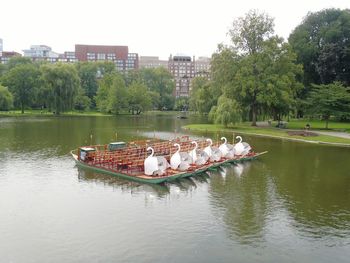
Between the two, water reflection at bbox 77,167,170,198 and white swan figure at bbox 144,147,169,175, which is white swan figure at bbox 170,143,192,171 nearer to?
white swan figure at bbox 144,147,169,175

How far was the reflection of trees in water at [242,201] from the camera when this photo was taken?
21016mm

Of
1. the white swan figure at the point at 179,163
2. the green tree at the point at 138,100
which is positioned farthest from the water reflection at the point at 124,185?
the green tree at the point at 138,100

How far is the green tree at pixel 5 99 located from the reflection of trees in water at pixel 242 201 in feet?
310

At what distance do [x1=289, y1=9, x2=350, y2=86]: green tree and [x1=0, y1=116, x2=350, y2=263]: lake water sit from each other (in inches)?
1785

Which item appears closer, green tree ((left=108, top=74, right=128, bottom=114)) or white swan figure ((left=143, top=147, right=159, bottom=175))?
white swan figure ((left=143, top=147, right=159, bottom=175))

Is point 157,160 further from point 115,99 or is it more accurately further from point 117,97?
point 117,97

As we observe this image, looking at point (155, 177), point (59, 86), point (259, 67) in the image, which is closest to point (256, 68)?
point (259, 67)

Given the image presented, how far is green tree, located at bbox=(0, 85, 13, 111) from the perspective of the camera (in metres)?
115

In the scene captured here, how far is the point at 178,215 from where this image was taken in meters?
23.2

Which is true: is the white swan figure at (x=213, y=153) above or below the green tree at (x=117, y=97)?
below

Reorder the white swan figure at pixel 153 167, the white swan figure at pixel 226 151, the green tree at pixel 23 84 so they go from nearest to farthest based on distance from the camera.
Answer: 1. the white swan figure at pixel 153 167
2. the white swan figure at pixel 226 151
3. the green tree at pixel 23 84

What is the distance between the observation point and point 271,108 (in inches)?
2899

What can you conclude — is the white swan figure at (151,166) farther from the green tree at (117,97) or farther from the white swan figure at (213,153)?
the green tree at (117,97)

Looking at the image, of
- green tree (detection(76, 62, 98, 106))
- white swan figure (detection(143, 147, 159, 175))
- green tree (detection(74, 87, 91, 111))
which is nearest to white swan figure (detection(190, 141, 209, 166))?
white swan figure (detection(143, 147, 159, 175))
